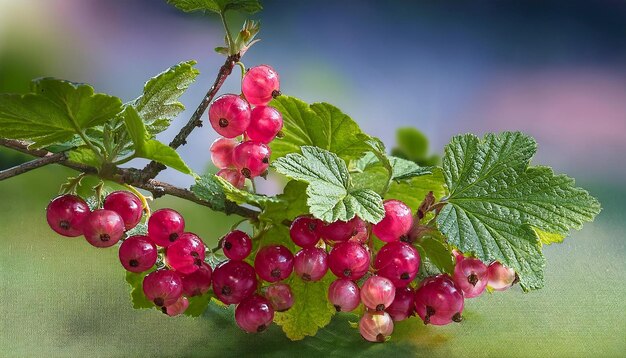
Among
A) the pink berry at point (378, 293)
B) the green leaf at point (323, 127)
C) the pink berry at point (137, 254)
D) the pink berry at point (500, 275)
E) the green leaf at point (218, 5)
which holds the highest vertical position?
the green leaf at point (218, 5)

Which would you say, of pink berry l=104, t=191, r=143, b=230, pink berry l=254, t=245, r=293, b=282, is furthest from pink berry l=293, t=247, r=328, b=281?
pink berry l=104, t=191, r=143, b=230

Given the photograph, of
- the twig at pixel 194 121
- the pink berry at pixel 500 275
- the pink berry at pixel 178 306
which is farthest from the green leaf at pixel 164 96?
the pink berry at pixel 500 275

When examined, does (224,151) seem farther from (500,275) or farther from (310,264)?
(500,275)

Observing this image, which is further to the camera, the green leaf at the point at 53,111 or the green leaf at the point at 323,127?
the green leaf at the point at 323,127

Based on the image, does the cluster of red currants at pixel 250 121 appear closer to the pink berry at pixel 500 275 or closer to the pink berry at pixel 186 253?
the pink berry at pixel 186 253

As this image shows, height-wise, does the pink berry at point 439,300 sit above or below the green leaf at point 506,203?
below
